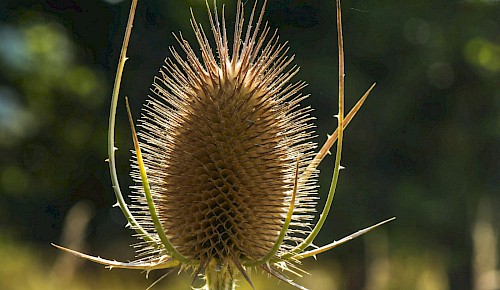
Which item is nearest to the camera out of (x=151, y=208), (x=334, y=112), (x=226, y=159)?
(x=151, y=208)

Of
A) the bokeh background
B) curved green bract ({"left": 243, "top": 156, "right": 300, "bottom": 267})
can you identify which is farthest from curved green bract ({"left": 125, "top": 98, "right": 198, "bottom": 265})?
the bokeh background

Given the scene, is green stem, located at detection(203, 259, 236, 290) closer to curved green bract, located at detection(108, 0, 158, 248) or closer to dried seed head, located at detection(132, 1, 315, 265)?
dried seed head, located at detection(132, 1, 315, 265)

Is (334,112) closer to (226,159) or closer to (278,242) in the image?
(226,159)

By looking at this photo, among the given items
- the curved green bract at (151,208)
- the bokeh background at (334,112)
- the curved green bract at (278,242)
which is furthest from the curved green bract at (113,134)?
the bokeh background at (334,112)

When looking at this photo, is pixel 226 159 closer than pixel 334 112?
Yes

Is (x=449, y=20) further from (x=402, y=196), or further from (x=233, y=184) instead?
(x=233, y=184)

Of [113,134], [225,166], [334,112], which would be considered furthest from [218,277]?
[334,112]
